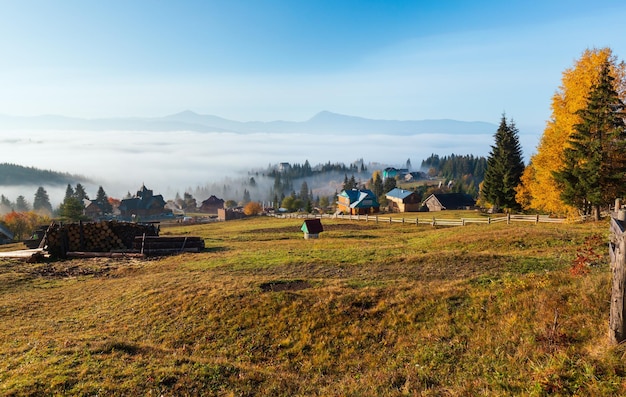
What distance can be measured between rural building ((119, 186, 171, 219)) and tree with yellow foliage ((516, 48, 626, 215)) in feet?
490

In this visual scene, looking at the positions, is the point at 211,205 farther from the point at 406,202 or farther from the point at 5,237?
the point at 406,202

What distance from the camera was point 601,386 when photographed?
6344mm

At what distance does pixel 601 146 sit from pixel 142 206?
157 meters

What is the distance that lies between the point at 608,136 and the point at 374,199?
207ft

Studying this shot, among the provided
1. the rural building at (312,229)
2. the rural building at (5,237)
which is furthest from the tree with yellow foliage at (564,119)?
the rural building at (5,237)

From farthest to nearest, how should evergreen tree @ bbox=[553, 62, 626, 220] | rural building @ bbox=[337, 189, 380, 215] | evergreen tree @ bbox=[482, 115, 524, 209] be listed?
rural building @ bbox=[337, 189, 380, 215] < evergreen tree @ bbox=[482, 115, 524, 209] < evergreen tree @ bbox=[553, 62, 626, 220]

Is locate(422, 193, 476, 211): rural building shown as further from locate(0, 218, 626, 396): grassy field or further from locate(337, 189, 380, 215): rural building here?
locate(0, 218, 626, 396): grassy field

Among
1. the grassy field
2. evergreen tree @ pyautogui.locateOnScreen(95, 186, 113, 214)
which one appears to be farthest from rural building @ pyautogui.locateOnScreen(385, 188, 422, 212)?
evergreen tree @ pyautogui.locateOnScreen(95, 186, 113, 214)

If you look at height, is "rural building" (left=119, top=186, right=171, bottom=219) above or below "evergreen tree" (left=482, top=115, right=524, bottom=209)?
below

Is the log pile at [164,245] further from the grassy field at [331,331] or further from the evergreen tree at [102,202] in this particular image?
the evergreen tree at [102,202]

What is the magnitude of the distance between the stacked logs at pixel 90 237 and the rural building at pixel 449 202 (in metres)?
83.1

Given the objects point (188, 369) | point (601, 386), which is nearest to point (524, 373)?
point (601, 386)

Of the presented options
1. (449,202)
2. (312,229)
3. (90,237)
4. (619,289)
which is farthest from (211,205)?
(619,289)

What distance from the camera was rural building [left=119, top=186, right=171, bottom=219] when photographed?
147m
